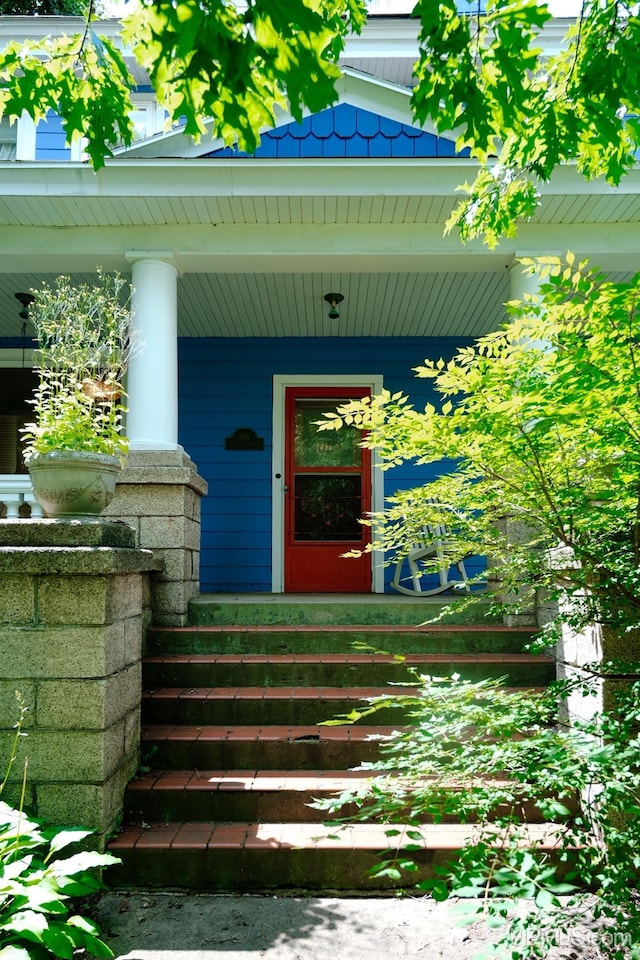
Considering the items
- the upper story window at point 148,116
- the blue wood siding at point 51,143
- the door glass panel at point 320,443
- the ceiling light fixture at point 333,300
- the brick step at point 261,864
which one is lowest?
the brick step at point 261,864

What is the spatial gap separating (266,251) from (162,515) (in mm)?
1985

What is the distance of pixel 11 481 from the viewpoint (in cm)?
470

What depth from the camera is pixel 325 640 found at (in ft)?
13.5

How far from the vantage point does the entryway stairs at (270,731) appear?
279cm

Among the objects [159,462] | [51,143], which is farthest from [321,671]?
[51,143]

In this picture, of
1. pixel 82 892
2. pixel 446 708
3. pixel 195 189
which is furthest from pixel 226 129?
pixel 195 189

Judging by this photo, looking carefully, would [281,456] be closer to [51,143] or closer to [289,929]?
[51,143]

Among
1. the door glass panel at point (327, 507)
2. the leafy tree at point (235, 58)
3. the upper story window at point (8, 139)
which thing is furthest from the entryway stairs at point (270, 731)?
the upper story window at point (8, 139)

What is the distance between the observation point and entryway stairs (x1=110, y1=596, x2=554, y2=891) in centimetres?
279

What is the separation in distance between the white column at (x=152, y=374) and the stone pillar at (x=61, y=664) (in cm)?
172

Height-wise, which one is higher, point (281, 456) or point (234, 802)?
point (281, 456)

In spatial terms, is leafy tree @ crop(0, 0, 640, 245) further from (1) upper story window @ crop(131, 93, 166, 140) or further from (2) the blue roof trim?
(1) upper story window @ crop(131, 93, 166, 140)

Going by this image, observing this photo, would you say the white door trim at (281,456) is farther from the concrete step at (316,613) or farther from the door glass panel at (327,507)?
the concrete step at (316,613)

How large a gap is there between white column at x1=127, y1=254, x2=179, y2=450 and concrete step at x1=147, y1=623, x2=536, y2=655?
125 cm
